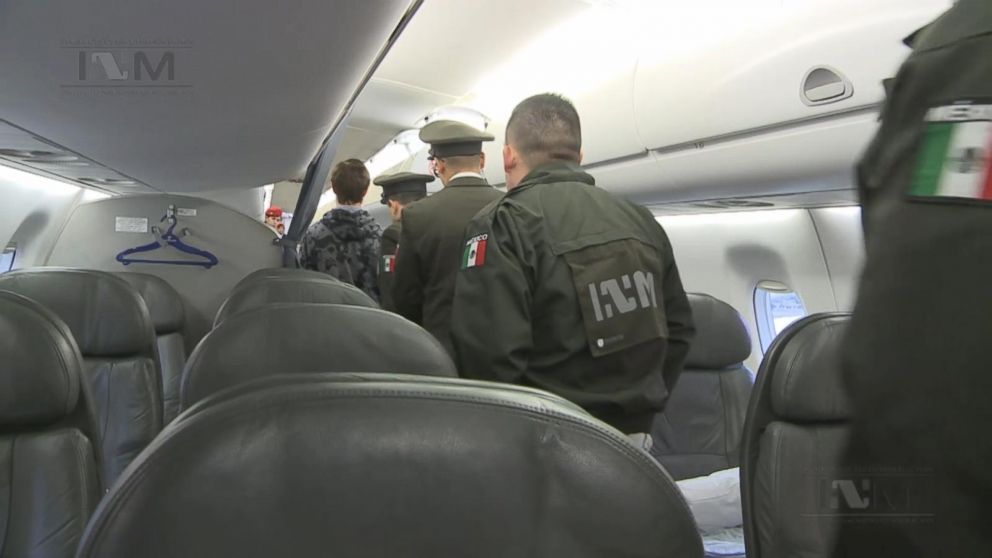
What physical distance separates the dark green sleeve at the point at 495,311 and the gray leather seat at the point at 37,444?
102 cm

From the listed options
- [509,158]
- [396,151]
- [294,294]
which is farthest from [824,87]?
[396,151]

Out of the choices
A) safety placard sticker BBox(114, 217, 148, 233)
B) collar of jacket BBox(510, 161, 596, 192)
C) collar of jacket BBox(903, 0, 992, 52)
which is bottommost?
safety placard sticker BBox(114, 217, 148, 233)

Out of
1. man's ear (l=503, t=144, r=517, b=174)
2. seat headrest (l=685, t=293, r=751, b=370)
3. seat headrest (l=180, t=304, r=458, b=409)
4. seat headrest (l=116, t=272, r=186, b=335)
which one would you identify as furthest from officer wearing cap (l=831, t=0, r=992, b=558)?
seat headrest (l=116, t=272, r=186, b=335)

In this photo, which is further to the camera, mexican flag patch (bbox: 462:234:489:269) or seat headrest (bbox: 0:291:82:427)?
mexican flag patch (bbox: 462:234:489:269)

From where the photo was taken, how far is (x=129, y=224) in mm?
5172

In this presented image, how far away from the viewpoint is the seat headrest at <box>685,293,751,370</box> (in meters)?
3.30

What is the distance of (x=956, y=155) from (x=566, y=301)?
1532 millimetres

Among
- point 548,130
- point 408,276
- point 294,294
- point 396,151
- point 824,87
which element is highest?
point 396,151

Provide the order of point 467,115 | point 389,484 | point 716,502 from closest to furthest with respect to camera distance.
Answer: point 389,484 < point 716,502 < point 467,115

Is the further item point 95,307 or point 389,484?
point 95,307

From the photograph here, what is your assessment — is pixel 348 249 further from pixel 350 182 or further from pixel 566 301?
pixel 566 301

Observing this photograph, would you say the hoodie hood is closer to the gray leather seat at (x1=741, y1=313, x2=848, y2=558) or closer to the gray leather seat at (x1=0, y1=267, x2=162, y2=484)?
the gray leather seat at (x1=0, y1=267, x2=162, y2=484)

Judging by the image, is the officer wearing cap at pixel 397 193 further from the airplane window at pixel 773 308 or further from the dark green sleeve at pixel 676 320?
the dark green sleeve at pixel 676 320

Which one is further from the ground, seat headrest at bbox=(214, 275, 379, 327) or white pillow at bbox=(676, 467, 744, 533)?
seat headrest at bbox=(214, 275, 379, 327)
